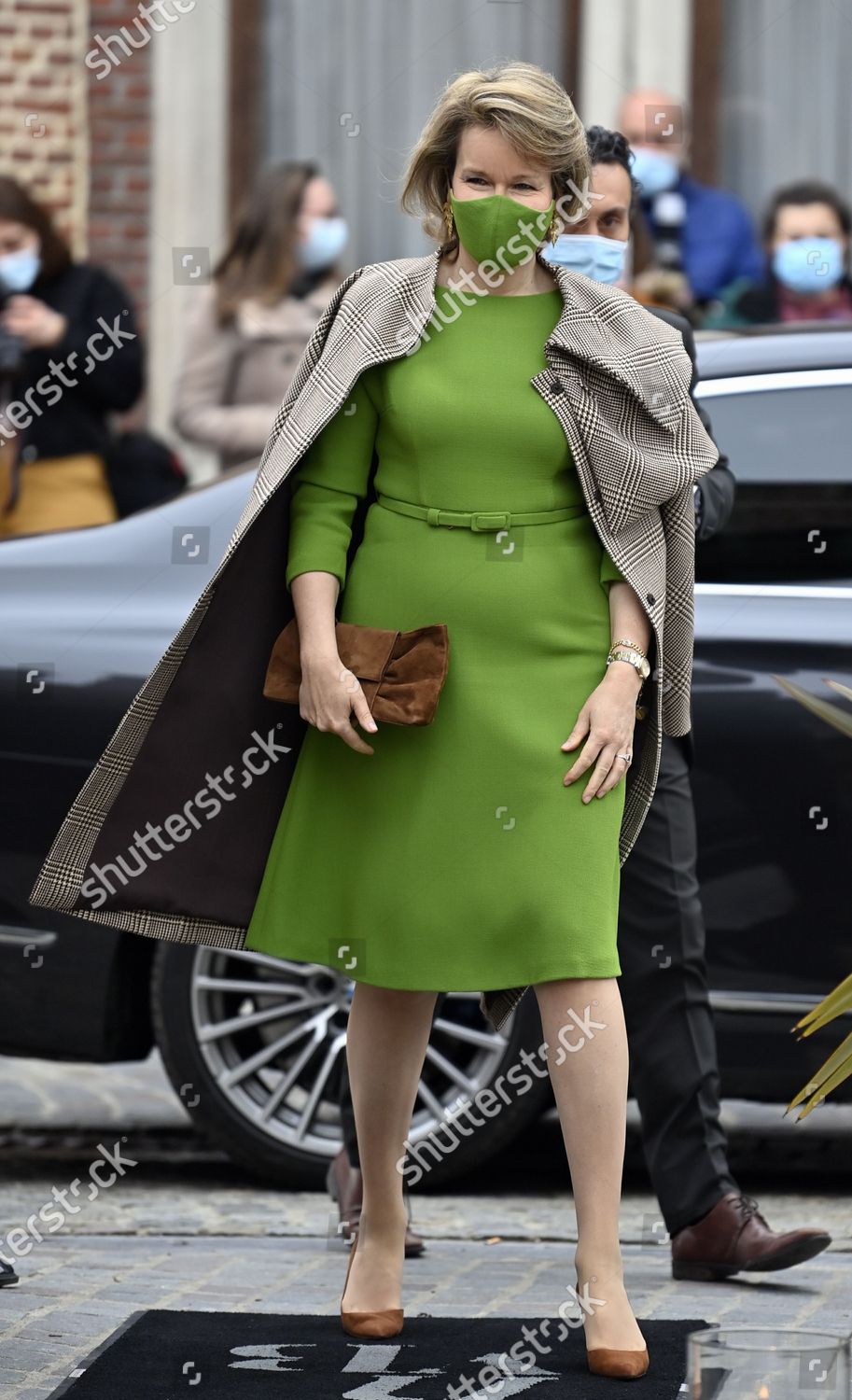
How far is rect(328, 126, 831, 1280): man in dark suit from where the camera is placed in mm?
4547

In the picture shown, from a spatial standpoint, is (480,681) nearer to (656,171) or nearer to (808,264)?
(808,264)

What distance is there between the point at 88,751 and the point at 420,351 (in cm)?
171

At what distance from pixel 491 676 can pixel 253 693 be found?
42 centimetres

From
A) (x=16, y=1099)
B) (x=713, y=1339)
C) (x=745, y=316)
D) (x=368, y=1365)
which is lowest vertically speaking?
(x=16, y=1099)

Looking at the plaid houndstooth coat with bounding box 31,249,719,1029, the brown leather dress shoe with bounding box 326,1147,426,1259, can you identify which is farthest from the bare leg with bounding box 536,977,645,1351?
the brown leather dress shoe with bounding box 326,1147,426,1259

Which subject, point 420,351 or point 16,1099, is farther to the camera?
Answer: point 16,1099

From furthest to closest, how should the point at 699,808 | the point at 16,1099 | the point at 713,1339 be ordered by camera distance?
1. the point at 16,1099
2. the point at 699,808
3. the point at 713,1339

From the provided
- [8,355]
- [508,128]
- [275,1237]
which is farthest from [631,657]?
[8,355]

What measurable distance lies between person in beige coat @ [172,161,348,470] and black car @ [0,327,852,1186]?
286 centimetres

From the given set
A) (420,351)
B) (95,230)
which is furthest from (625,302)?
(95,230)

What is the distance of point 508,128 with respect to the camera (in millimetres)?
3771

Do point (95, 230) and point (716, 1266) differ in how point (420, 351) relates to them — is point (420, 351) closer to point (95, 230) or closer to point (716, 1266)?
point (716, 1266)

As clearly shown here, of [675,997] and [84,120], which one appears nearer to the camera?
[675,997]

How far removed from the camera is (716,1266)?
453cm
